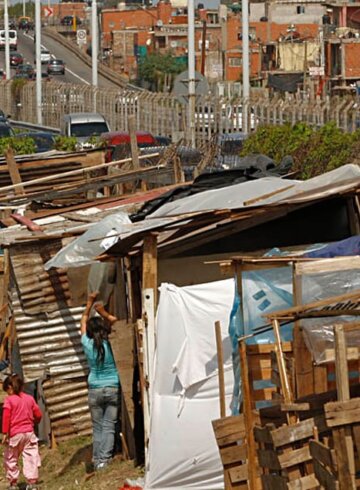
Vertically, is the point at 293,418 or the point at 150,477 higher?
the point at 293,418

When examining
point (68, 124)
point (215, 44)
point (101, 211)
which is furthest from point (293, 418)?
point (215, 44)

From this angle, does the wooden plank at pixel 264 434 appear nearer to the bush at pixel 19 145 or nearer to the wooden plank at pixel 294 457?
the wooden plank at pixel 294 457

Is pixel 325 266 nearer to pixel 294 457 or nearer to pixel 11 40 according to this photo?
pixel 294 457

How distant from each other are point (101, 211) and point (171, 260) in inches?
162

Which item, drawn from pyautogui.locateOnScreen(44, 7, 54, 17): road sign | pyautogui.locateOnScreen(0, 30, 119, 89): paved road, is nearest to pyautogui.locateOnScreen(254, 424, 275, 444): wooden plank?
pyautogui.locateOnScreen(0, 30, 119, 89): paved road

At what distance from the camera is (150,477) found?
37.1 feet

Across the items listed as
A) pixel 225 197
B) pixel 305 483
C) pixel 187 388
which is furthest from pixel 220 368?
pixel 225 197

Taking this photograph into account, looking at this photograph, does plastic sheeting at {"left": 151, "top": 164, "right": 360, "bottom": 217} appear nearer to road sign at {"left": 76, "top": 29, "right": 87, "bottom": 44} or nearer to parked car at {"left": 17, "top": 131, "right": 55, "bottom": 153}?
parked car at {"left": 17, "top": 131, "right": 55, "bottom": 153}

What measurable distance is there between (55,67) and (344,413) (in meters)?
78.4

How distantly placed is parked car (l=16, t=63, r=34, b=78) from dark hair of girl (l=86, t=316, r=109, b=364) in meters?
72.9

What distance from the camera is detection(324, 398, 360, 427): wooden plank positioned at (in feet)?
25.7

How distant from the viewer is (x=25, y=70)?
8756cm

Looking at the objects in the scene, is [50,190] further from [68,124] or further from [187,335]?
[68,124]

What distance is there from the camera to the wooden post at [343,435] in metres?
7.73
